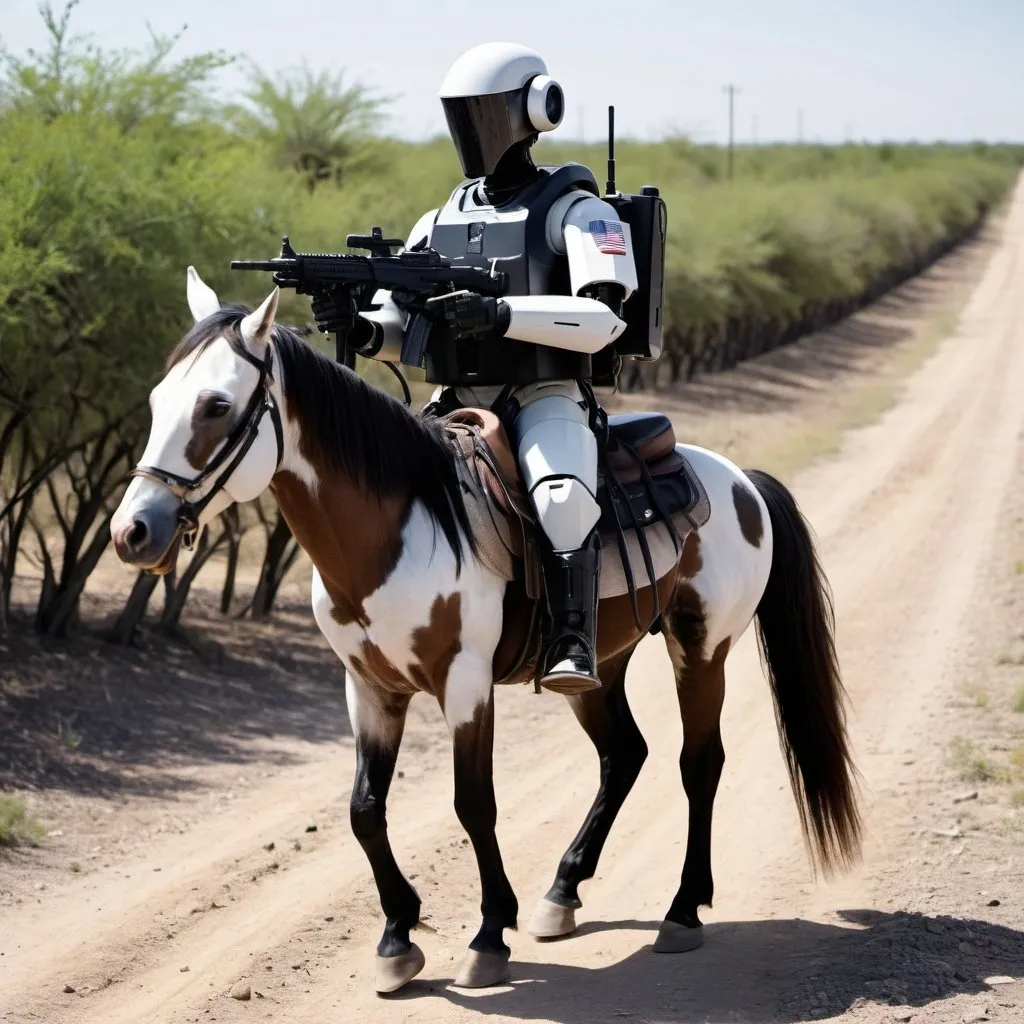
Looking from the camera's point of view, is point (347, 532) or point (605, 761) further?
point (605, 761)

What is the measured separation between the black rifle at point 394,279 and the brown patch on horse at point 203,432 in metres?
0.59

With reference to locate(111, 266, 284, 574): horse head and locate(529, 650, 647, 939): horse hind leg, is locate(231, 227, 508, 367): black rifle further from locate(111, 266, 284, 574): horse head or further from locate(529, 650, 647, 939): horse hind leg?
locate(529, 650, 647, 939): horse hind leg

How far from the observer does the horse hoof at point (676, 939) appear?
17.9ft

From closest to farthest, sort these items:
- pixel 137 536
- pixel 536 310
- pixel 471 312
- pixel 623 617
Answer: pixel 137 536 < pixel 471 312 < pixel 536 310 < pixel 623 617

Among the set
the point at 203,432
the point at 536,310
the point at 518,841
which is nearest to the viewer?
the point at 203,432

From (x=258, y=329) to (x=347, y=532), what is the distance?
75 cm

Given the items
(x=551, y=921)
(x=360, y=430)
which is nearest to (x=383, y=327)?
(x=360, y=430)

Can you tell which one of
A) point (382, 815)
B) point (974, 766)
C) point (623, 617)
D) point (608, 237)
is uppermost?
point (608, 237)

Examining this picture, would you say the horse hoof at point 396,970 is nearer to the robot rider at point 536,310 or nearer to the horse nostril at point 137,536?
the robot rider at point 536,310

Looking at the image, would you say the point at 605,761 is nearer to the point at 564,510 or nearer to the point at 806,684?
the point at 806,684

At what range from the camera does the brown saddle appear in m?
5.01

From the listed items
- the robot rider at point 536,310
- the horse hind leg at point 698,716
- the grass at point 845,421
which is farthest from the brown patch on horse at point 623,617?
the grass at point 845,421

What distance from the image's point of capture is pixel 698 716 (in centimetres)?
582

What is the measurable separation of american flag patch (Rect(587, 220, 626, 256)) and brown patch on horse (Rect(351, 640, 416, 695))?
1535 millimetres
